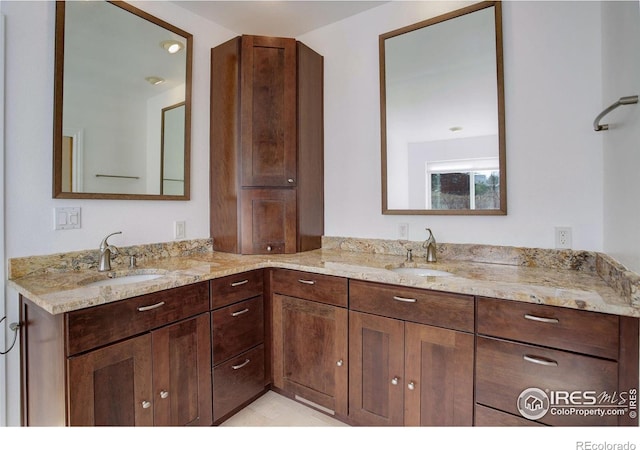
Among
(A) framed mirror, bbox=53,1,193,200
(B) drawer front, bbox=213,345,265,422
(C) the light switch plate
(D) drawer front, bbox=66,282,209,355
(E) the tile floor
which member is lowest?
(E) the tile floor

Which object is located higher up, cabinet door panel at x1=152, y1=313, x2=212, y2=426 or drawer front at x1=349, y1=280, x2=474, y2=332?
drawer front at x1=349, y1=280, x2=474, y2=332

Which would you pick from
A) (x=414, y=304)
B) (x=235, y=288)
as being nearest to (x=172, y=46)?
(x=235, y=288)

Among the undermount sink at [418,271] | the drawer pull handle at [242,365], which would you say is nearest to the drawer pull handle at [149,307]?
the drawer pull handle at [242,365]

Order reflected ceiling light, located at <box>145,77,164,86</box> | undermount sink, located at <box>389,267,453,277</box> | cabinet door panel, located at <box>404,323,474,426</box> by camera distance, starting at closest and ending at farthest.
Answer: cabinet door panel, located at <box>404,323,474,426</box>
undermount sink, located at <box>389,267,453,277</box>
reflected ceiling light, located at <box>145,77,164,86</box>

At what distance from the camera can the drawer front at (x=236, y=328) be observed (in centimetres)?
162

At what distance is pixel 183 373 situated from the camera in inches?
57.6

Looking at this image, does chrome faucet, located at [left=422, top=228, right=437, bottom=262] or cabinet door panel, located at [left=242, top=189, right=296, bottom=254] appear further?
cabinet door panel, located at [left=242, top=189, right=296, bottom=254]

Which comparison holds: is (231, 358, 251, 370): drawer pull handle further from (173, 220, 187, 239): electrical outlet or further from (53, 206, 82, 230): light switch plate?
(53, 206, 82, 230): light switch plate

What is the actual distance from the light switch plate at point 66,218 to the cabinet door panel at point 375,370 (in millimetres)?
1508

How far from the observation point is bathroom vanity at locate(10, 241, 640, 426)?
110cm

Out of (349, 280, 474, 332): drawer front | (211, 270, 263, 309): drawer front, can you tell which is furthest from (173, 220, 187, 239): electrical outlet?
(349, 280, 474, 332): drawer front

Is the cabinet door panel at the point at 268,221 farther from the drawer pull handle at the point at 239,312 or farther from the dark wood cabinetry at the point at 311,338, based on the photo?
the drawer pull handle at the point at 239,312

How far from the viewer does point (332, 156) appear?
2.38 meters

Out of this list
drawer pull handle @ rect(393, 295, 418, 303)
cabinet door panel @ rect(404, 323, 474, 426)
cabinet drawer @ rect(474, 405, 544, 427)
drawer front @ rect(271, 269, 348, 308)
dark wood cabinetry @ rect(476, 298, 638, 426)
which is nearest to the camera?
dark wood cabinetry @ rect(476, 298, 638, 426)
